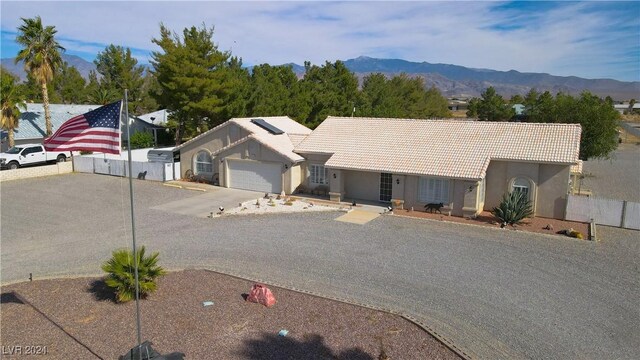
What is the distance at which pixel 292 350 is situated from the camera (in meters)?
10.7

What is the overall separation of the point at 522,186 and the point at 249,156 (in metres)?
15.2

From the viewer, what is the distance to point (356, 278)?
1516cm

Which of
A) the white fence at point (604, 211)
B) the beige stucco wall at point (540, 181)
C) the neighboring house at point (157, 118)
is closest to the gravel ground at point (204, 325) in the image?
the beige stucco wall at point (540, 181)

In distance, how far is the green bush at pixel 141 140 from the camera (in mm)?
44281

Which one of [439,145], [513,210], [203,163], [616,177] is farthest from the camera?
[616,177]

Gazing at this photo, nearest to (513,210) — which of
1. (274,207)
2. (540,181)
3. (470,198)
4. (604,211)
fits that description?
(470,198)

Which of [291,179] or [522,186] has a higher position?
[522,186]

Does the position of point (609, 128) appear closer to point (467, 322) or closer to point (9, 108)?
point (467, 322)

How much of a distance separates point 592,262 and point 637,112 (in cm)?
13972

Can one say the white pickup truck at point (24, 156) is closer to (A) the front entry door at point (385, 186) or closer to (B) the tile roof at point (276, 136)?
(B) the tile roof at point (276, 136)

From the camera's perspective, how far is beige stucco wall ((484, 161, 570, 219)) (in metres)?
23.0

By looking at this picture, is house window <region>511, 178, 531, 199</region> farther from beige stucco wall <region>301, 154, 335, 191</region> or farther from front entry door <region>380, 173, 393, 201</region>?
beige stucco wall <region>301, 154, 335, 191</region>

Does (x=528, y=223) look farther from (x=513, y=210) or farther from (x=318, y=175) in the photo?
(x=318, y=175)

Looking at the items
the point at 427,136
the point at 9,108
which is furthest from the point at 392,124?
the point at 9,108
